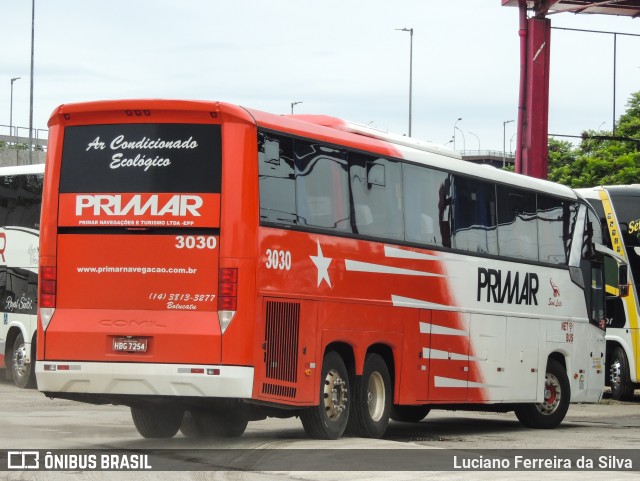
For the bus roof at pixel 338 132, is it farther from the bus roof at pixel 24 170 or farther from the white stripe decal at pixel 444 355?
the bus roof at pixel 24 170

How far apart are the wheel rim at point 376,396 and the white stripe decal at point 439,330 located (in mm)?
1123

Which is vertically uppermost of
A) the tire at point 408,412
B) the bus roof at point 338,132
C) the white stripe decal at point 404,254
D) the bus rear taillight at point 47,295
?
the bus roof at point 338,132

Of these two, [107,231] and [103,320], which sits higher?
[107,231]

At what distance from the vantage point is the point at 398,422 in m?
21.7

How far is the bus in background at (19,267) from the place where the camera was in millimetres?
25828

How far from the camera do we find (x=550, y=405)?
21.4 metres

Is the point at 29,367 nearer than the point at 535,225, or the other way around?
the point at 535,225

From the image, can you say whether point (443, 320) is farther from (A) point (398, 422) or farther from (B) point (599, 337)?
(B) point (599, 337)

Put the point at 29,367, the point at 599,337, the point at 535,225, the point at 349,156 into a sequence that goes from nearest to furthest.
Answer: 1. the point at 349,156
2. the point at 535,225
3. the point at 599,337
4. the point at 29,367

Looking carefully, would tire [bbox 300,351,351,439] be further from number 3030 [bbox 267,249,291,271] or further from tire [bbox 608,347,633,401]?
tire [bbox 608,347,633,401]

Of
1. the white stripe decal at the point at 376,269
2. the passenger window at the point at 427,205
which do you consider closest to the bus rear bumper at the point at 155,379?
the white stripe decal at the point at 376,269

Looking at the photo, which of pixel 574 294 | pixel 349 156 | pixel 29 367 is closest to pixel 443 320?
pixel 349 156

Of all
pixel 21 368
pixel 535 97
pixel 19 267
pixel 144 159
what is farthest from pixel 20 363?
pixel 535 97

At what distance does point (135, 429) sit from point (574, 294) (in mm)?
7583
